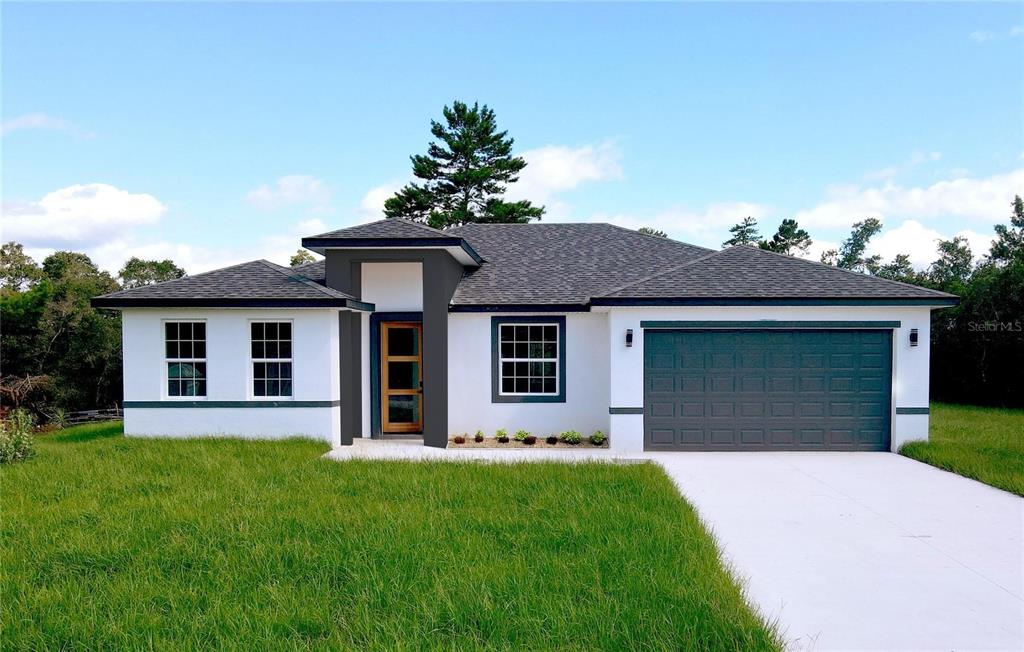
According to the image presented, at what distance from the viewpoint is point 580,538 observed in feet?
18.8

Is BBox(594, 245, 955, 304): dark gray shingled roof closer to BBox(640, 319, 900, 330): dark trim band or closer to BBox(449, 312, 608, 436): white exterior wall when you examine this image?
BBox(640, 319, 900, 330): dark trim band

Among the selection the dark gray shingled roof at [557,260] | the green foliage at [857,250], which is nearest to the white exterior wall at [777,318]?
the dark gray shingled roof at [557,260]

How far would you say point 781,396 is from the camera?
11.2 m

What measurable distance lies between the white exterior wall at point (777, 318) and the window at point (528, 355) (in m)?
1.72

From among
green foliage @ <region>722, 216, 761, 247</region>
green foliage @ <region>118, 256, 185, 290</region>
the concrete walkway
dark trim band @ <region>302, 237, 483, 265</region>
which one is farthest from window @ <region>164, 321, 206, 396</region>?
green foliage @ <region>722, 216, 761, 247</region>

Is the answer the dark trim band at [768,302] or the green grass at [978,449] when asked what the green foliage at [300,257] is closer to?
the dark trim band at [768,302]

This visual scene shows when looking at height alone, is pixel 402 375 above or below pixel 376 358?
below

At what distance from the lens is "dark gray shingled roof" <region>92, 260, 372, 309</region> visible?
433 inches

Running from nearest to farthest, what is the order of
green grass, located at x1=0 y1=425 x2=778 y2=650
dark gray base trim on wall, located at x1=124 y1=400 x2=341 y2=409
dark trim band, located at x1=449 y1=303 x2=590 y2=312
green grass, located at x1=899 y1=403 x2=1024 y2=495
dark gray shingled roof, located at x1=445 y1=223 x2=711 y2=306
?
green grass, located at x1=0 y1=425 x2=778 y2=650, green grass, located at x1=899 y1=403 x2=1024 y2=495, dark gray base trim on wall, located at x1=124 y1=400 x2=341 y2=409, dark trim band, located at x1=449 y1=303 x2=590 y2=312, dark gray shingled roof, located at x1=445 y1=223 x2=711 y2=306

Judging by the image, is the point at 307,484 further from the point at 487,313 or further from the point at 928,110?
the point at 928,110

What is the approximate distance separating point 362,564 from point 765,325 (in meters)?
8.94

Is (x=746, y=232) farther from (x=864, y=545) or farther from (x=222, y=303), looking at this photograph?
(x=864, y=545)

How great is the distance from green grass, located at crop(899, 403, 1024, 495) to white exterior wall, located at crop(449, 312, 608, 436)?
5877 mm

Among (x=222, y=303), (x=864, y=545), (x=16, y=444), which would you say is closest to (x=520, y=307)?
(x=222, y=303)
